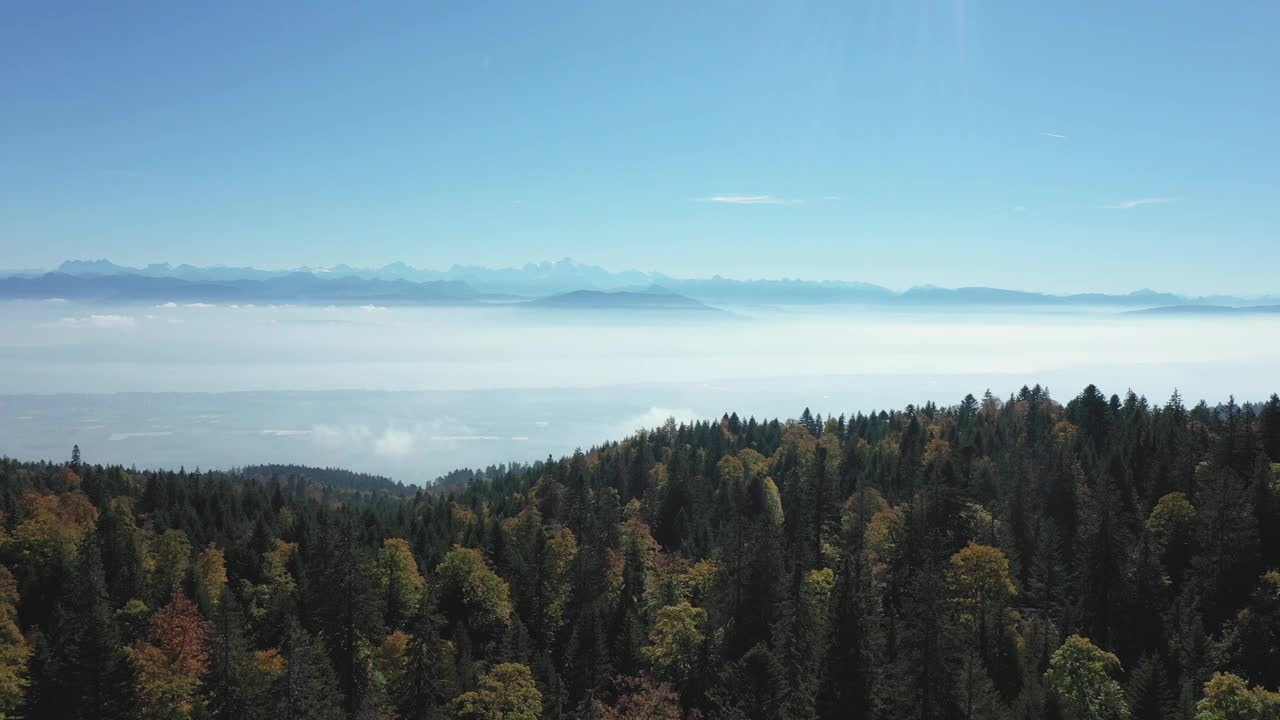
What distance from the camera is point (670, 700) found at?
158 feet

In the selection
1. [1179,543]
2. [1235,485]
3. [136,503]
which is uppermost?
[1235,485]

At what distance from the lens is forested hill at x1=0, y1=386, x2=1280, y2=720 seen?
42406 mm

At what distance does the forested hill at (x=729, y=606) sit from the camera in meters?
42.4

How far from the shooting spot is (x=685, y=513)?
9494 centimetres

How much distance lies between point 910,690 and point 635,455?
4118 inches

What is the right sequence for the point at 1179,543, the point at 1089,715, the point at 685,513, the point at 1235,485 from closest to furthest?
1. the point at 1089,715
2. the point at 1235,485
3. the point at 1179,543
4. the point at 685,513

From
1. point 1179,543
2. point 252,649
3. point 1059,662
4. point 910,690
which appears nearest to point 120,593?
point 252,649

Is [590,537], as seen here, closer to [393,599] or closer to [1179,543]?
[393,599]

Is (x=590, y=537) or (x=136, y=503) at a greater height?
(x=590, y=537)

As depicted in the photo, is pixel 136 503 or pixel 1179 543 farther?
pixel 136 503

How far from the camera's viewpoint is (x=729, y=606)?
189ft

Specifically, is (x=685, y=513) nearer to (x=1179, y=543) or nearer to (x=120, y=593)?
(x=1179, y=543)

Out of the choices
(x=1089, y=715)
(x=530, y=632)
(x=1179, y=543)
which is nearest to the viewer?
(x=1089, y=715)

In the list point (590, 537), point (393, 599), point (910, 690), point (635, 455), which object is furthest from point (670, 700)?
point (635, 455)
